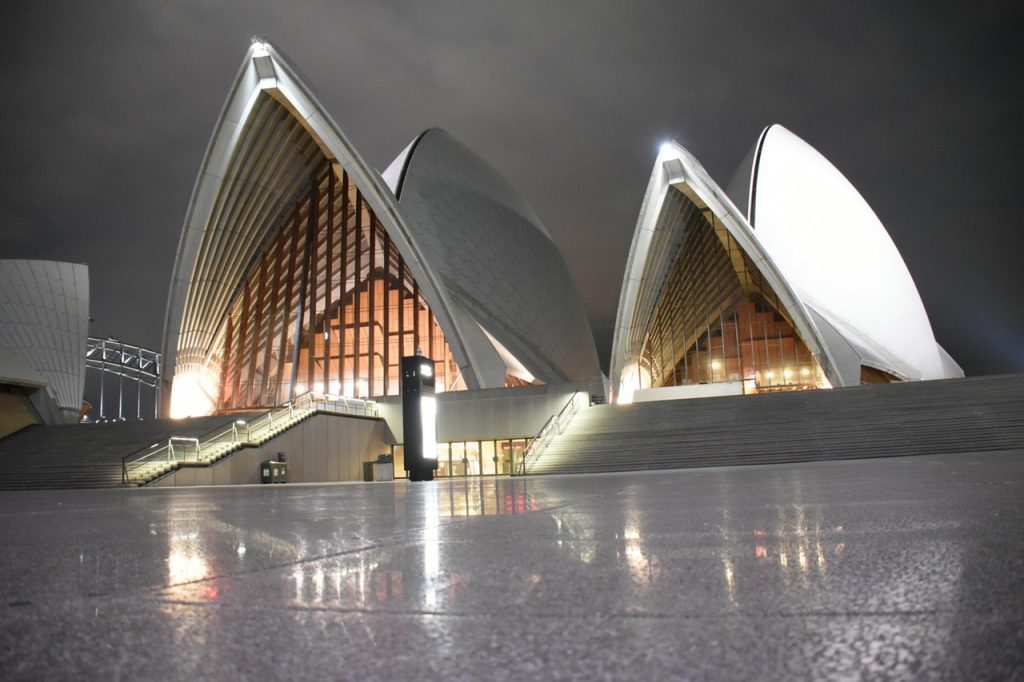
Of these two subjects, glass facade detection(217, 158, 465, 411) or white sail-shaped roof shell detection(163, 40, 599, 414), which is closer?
white sail-shaped roof shell detection(163, 40, 599, 414)

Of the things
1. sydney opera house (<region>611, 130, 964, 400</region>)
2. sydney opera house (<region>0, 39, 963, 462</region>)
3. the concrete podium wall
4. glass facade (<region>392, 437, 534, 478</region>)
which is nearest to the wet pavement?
the concrete podium wall

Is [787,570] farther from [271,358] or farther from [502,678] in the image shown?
[271,358]

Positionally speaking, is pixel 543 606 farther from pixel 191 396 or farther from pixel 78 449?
pixel 191 396

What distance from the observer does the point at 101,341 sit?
51.8m

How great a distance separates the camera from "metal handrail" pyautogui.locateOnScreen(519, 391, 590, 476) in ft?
65.2

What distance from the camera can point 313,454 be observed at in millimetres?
24359

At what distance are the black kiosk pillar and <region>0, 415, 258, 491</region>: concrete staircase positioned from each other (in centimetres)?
727

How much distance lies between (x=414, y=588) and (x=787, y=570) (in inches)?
28.7

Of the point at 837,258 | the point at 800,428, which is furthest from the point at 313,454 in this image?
the point at 837,258

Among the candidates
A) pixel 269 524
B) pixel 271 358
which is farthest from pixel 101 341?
pixel 269 524

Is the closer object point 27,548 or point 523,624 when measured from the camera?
point 523,624

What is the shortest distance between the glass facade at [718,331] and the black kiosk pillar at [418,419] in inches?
914

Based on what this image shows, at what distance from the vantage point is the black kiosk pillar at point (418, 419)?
17.1 meters

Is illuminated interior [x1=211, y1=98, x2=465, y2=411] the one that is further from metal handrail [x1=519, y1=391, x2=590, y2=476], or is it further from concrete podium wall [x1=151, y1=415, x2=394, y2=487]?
metal handrail [x1=519, y1=391, x2=590, y2=476]
